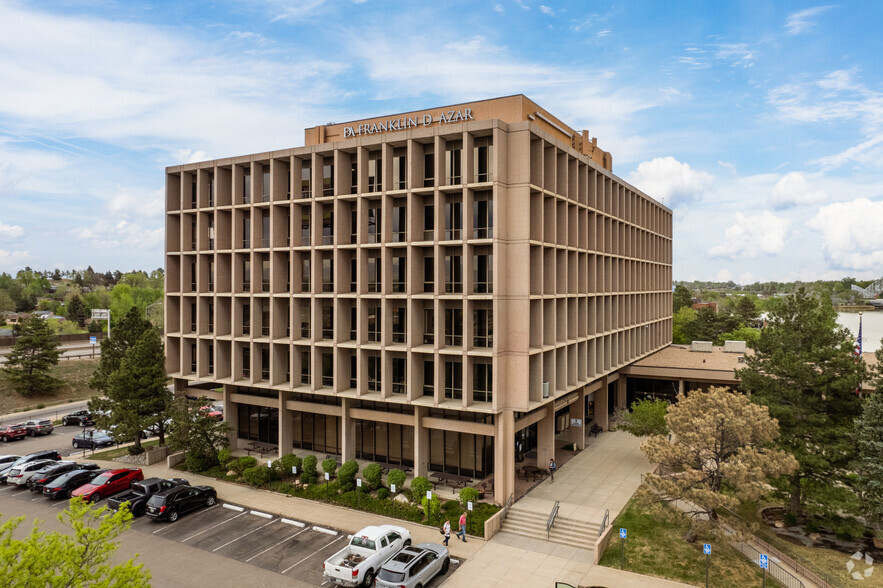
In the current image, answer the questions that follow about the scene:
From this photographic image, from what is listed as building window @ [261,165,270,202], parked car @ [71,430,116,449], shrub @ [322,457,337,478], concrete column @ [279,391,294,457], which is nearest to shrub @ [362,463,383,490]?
shrub @ [322,457,337,478]

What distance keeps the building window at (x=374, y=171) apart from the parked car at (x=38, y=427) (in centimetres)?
4402

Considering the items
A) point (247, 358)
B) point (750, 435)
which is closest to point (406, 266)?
point (247, 358)

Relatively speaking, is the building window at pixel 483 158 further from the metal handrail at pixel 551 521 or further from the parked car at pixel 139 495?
the parked car at pixel 139 495

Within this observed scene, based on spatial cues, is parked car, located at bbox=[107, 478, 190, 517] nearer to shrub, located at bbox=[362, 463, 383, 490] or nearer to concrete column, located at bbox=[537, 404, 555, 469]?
shrub, located at bbox=[362, 463, 383, 490]

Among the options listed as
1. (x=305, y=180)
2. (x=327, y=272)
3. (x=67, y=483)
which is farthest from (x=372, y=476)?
(x=305, y=180)

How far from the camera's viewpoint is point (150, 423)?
131ft

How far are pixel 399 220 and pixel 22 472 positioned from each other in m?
31.6

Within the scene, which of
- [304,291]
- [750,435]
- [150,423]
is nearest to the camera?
[750,435]

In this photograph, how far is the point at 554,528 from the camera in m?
28.1

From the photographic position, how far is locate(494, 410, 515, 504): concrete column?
30.4m

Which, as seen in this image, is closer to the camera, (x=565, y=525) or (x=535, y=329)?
(x=565, y=525)

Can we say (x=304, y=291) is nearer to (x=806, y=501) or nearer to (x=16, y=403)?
(x=806, y=501)

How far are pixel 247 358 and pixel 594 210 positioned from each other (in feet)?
96.6

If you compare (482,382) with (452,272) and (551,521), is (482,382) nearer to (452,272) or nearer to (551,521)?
(452,272)
